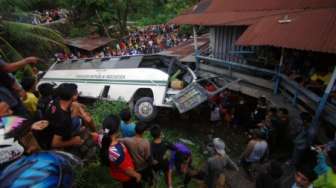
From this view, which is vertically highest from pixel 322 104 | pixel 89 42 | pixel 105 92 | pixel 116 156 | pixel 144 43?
pixel 116 156

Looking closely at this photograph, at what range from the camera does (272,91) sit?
25.5ft

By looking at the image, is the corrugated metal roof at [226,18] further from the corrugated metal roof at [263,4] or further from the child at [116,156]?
the child at [116,156]

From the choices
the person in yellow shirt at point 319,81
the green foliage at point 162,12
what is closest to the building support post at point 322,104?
the person in yellow shirt at point 319,81

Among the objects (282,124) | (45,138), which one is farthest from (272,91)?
(45,138)

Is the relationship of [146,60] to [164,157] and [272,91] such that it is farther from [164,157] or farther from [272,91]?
[164,157]

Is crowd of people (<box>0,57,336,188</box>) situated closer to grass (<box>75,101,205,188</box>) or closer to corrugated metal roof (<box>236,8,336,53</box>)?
grass (<box>75,101,205,188</box>)

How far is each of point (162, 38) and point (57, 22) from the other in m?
8.46

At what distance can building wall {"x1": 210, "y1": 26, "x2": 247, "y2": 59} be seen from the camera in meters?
9.94

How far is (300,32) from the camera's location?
6.14m

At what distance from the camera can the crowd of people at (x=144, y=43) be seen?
63.2ft

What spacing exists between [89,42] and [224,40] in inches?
515

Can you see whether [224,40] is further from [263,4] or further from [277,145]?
[277,145]

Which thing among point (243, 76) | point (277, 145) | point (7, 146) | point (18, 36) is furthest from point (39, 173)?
point (18, 36)

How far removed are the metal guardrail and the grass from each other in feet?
8.47
